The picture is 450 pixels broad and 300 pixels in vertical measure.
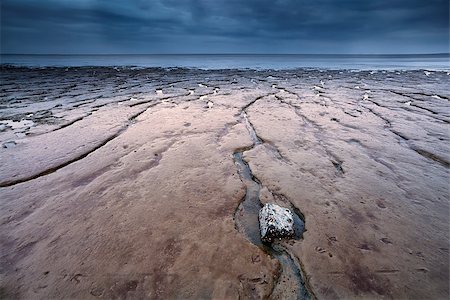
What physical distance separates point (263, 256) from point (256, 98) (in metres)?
5.27

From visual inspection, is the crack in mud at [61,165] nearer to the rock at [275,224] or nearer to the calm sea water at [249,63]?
the rock at [275,224]

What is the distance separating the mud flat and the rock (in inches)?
2.2

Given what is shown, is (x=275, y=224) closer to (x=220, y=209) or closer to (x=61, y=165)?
(x=220, y=209)

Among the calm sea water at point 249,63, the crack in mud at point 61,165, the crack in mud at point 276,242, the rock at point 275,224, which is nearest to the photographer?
the crack in mud at point 276,242

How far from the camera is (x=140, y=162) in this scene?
2.74m

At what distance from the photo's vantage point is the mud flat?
136 centimetres

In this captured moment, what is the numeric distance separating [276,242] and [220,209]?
0.50m

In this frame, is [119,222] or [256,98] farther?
[256,98]

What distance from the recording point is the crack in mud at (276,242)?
1329mm

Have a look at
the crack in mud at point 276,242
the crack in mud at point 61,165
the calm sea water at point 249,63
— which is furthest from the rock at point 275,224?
the calm sea water at point 249,63

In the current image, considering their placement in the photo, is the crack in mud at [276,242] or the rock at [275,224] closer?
the crack in mud at [276,242]

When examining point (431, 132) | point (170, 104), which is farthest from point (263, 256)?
point (170, 104)

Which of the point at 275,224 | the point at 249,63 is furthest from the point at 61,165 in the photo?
the point at 249,63

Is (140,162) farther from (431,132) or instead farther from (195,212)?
(431,132)
